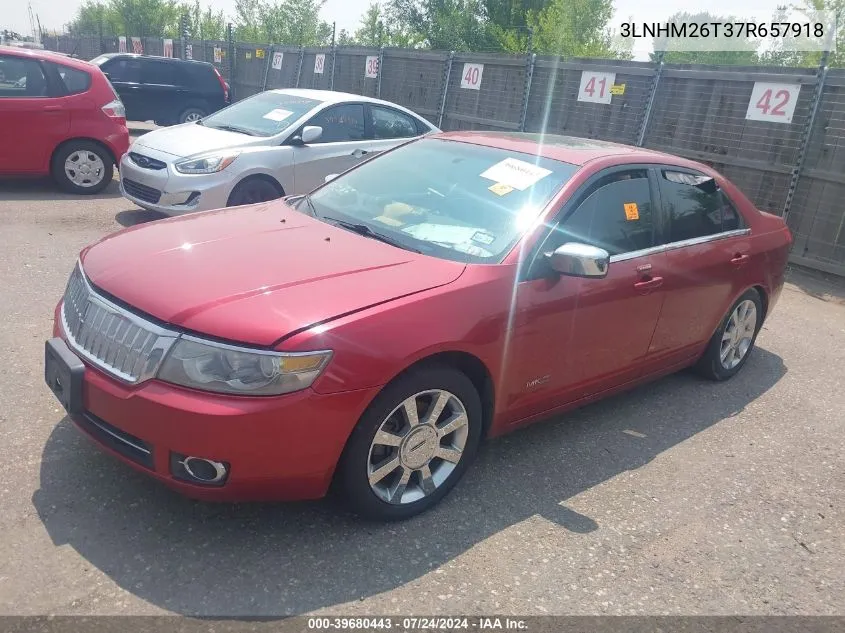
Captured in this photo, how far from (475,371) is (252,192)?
16.6ft

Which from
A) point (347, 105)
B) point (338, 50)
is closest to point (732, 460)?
point (347, 105)

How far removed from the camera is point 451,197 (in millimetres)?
3805

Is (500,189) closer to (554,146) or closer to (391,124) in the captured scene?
(554,146)

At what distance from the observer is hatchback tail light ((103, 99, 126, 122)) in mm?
8875

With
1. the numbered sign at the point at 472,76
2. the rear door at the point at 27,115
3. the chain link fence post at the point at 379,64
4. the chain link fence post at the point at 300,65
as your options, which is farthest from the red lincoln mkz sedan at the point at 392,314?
the chain link fence post at the point at 300,65

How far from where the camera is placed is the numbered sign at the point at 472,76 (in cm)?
1333

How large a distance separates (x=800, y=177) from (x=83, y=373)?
8.70 metres

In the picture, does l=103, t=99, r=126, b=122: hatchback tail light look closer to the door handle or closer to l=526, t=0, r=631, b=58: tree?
the door handle

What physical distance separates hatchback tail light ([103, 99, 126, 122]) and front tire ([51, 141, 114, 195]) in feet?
1.39

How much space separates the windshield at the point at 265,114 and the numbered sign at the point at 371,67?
7.52 metres

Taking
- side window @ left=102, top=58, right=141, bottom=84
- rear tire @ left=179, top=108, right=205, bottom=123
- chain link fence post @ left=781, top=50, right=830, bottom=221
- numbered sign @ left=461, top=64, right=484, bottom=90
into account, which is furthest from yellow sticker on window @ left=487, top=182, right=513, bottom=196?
side window @ left=102, top=58, right=141, bottom=84

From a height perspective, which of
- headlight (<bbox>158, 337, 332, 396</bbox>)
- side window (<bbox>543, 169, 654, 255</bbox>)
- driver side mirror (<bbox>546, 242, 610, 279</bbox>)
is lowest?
headlight (<bbox>158, 337, 332, 396</bbox>)

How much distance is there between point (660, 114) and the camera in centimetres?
1041

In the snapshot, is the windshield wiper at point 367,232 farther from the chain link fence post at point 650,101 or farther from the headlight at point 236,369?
the chain link fence post at point 650,101
